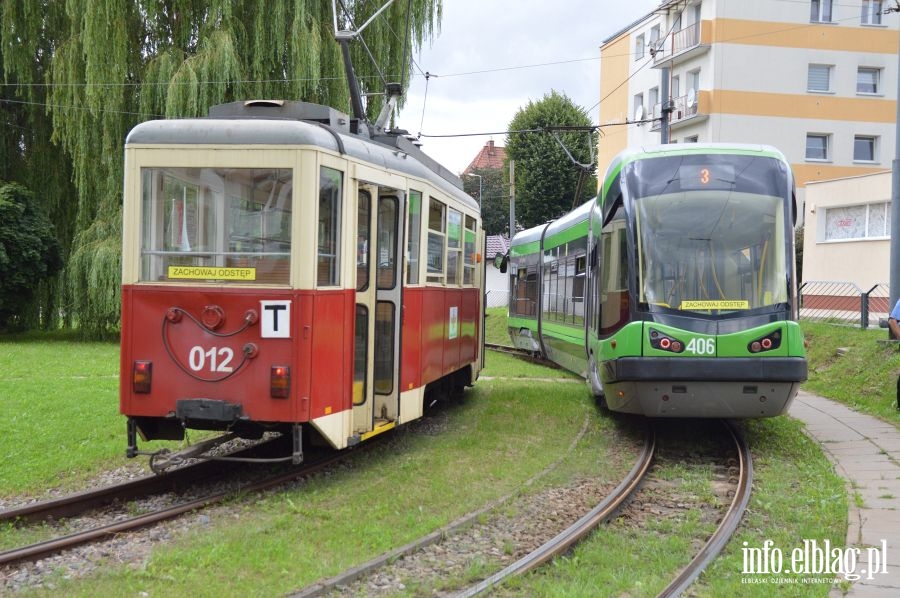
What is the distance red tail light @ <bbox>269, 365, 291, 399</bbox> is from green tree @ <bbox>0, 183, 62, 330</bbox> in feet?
55.6

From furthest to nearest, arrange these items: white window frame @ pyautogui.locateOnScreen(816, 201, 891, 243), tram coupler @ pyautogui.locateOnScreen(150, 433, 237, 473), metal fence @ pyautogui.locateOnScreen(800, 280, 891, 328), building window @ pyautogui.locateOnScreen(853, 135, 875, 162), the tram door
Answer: building window @ pyautogui.locateOnScreen(853, 135, 875, 162)
white window frame @ pyautogui.locateOnScreen(816, 201, 891, 243)
metal fence @ pyautogui.locateOnScreen(800, 280, 891, 328)
the tram door
tram coupler @ pyautogui.locateOnScreen(150, 433, 237, 473)

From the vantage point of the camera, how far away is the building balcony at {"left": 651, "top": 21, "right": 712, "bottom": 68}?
36078mm

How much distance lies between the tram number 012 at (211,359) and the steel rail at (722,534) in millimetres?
3881

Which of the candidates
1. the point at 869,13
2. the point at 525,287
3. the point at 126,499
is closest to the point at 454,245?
the point at 126,499

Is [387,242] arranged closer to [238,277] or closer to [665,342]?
[238,277]

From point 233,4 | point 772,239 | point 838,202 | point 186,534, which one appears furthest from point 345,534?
point 838,202

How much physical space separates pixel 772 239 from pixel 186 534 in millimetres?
6597

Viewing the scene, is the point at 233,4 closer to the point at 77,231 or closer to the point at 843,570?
the point at 77,231

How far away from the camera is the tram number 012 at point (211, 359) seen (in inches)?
295

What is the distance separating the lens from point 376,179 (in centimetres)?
855

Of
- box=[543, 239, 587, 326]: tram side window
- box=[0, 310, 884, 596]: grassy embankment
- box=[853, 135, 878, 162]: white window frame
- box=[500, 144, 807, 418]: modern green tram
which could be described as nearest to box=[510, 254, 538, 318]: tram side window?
box=[543, 239, 587, 326]: tram side window

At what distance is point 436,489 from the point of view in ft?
26.1

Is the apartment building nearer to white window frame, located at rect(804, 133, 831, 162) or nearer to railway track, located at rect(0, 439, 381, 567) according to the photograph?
white window frame, located at rect(804, 133, 831, 162)

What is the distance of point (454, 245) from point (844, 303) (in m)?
13.9
